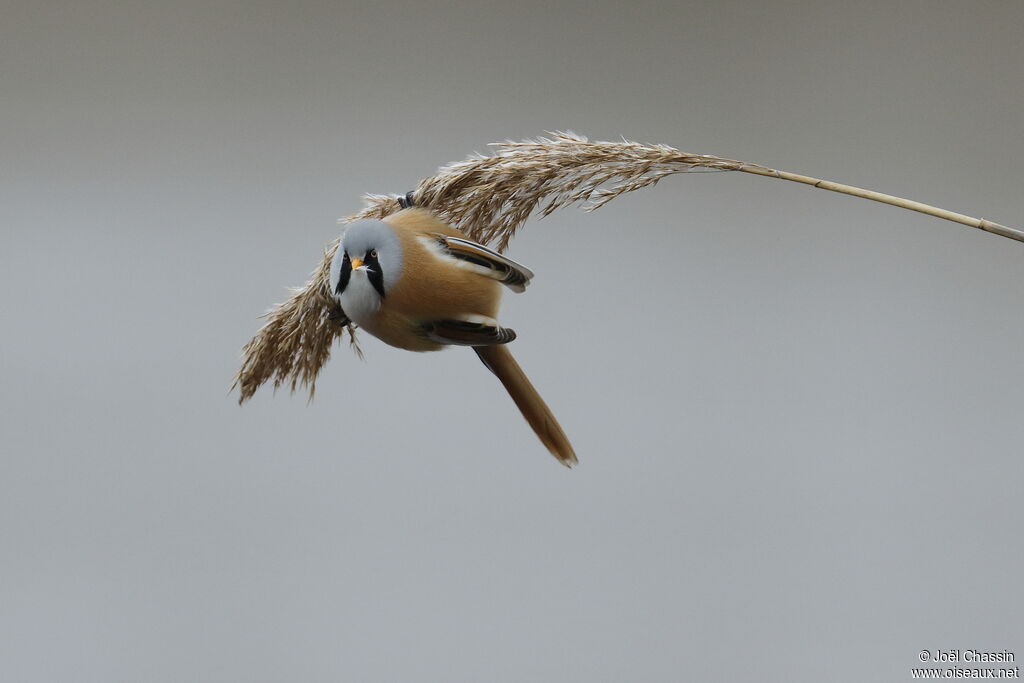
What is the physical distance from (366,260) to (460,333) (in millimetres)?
81

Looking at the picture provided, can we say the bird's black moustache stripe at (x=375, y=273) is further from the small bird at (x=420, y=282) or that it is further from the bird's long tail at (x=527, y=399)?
the bird's long tail at (x=527, y=399)

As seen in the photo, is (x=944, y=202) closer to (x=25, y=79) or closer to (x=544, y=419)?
(x=544, y=419)

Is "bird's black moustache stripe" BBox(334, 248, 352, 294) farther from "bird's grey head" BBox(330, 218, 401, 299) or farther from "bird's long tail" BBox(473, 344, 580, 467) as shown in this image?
"bird's long tail" BBox(473, 344, 580, 467)

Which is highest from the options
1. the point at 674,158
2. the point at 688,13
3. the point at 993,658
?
the point at 688,13

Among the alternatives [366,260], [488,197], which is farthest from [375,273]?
[488,197]

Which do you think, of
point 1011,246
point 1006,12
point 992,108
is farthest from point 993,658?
point 1006,12

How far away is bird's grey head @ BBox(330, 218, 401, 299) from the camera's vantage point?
0.56 m

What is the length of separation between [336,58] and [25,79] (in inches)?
22.7

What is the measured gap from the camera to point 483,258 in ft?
2.03

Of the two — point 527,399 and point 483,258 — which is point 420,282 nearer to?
point 483,258

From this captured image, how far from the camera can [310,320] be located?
681 millimetres

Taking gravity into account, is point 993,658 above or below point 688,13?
below

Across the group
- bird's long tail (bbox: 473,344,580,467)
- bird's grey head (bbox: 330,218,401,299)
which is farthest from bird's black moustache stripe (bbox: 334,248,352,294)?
bird's long tail (bbox: 473,344,580,467)

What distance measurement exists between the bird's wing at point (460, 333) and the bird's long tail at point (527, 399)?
87 mm
